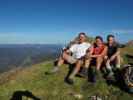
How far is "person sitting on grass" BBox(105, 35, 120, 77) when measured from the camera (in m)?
17.9

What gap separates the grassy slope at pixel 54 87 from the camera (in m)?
16.5

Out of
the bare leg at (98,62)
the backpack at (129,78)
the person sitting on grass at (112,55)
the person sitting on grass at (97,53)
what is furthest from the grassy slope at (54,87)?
the person sitting on grass at (112,55)

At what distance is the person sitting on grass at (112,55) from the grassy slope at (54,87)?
122cm

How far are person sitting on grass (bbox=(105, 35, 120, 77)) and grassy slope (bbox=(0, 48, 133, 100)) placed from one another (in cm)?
122

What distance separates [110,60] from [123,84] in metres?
2.14

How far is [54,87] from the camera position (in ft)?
58.3

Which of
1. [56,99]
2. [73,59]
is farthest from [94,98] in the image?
[73,59]

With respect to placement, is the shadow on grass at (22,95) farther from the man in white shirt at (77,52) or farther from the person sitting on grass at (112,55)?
the person sitting on grass at (112,55)

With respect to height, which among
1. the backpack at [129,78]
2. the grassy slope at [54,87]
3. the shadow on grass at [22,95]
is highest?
the backpack at [129,78]

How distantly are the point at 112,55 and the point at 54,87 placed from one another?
4912 millimetres

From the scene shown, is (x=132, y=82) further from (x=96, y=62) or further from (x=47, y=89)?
(x=47, y=89)

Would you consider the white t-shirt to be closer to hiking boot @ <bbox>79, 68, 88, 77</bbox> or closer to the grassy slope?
hiking boot @ <bbox>79, 68, 88, 77</bbox>

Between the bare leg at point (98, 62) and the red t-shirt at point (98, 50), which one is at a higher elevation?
the red t-shirt at point (98, 50)

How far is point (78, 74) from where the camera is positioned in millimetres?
18453
